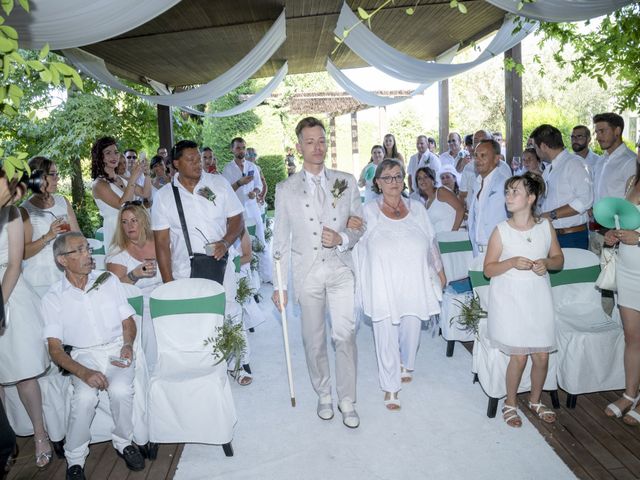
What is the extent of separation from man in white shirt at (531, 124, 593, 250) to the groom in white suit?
6.96 feet

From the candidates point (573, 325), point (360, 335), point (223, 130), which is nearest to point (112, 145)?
point (360, 335)

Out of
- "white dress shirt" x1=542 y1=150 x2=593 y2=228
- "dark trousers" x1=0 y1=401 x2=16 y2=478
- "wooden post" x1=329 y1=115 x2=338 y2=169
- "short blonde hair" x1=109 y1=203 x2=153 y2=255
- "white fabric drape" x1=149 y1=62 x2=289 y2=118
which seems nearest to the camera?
"dark trousers" x1=0 y1=401 x2=16 y2=478

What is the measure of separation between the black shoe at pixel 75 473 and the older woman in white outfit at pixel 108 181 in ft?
8.07

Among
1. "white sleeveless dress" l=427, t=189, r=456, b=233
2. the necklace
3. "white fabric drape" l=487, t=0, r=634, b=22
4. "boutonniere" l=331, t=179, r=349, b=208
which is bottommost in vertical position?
"white sleeveless dress" l=427, t=189, r=456, b=233

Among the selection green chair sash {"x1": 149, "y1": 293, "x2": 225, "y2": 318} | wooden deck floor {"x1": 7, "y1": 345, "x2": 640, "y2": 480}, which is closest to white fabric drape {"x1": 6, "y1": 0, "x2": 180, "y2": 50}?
green chair sash {"x1": 149, "y1": 293, "x2": 225, "y2": 318}

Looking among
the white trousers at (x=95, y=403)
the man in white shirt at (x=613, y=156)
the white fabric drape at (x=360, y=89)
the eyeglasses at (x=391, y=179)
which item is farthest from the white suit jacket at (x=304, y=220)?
the white fabric drape at (x=360, y=89)

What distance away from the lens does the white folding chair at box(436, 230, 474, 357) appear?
527 cm

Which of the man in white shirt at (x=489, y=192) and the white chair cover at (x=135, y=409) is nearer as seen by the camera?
the white chair cover at (x=135, y=409)

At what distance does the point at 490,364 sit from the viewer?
13.7ft

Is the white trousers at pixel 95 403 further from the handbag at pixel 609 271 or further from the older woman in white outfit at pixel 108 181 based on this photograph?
the handbag at pixel 609 271

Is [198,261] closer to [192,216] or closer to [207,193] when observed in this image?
[192,216]

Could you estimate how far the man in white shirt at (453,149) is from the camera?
1032 centimetres

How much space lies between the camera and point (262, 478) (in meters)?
3.55

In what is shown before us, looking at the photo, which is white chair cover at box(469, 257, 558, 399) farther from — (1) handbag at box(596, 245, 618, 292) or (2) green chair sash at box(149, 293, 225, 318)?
(2) green chair sash at box(149, 293, 225, 318)
